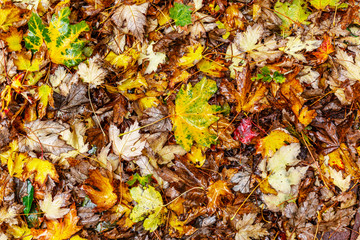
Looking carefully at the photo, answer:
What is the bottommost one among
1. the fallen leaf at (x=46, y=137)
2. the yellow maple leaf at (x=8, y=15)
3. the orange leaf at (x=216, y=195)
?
the orange leaf at (x=216, y=195)

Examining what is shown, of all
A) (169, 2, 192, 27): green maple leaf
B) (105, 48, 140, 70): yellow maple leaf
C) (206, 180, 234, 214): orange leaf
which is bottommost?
(206, 180, 234, 214): orange leaf

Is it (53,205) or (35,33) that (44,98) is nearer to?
(35,33)

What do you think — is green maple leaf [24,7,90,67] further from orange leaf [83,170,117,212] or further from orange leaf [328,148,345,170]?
orange leaf [328,148,345,170]

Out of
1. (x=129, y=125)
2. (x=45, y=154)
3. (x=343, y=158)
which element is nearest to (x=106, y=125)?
(x=129, y=125)

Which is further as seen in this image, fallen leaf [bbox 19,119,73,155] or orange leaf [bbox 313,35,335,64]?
orange leaf [bbox 313,35,335,64]

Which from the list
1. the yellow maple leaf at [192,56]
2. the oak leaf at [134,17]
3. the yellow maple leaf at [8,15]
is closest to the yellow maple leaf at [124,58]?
the oak leaf at [134,17]

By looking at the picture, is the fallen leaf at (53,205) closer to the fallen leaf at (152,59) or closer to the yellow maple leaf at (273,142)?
the fallen leaf at (152,59)

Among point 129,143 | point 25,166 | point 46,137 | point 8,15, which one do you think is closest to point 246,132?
point 129,143

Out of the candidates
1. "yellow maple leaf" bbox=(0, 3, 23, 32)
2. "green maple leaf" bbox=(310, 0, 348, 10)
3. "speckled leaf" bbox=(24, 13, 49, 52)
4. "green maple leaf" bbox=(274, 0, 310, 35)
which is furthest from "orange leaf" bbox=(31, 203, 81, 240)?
"green maple leaf" bbox=(310, 0, 348, 10)

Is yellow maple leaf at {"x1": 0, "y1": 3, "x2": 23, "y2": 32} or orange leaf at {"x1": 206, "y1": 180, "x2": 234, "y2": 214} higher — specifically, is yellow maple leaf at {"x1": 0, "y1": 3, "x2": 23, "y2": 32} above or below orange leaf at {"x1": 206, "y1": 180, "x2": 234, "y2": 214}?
above
